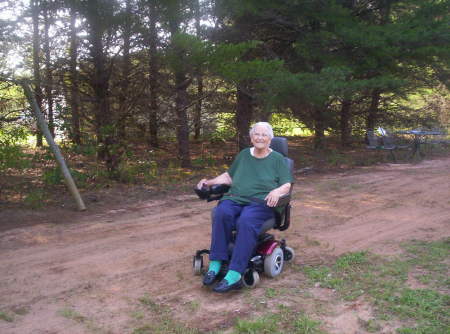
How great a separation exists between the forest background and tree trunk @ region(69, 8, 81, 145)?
29 mm

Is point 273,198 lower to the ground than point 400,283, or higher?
higher

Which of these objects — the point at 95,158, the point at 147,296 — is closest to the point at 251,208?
the point at 147,296

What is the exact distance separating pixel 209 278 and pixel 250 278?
38 cm

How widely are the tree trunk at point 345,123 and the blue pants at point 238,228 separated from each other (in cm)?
1198

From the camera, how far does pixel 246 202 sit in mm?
4480

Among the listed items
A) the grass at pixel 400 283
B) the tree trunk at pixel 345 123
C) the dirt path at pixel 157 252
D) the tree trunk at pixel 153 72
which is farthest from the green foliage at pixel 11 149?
the tree trunk at pixel 345 123

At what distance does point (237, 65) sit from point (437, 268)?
18.5 ft

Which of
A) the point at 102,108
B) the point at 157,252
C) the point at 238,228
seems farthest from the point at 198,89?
the point at 238,228

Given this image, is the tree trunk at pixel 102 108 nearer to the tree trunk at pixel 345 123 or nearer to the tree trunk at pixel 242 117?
the tree trunk at pixel 242 117

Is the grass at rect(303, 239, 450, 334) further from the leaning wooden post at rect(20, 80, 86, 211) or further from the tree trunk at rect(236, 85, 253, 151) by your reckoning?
the tree trunk at rect(236, 85, 253, 151)

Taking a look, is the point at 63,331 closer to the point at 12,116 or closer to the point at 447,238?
the point at 447,238

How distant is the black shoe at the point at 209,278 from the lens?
4.10m

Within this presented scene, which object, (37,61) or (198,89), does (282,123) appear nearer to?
(198,89)

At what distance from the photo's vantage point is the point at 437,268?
179 inches
